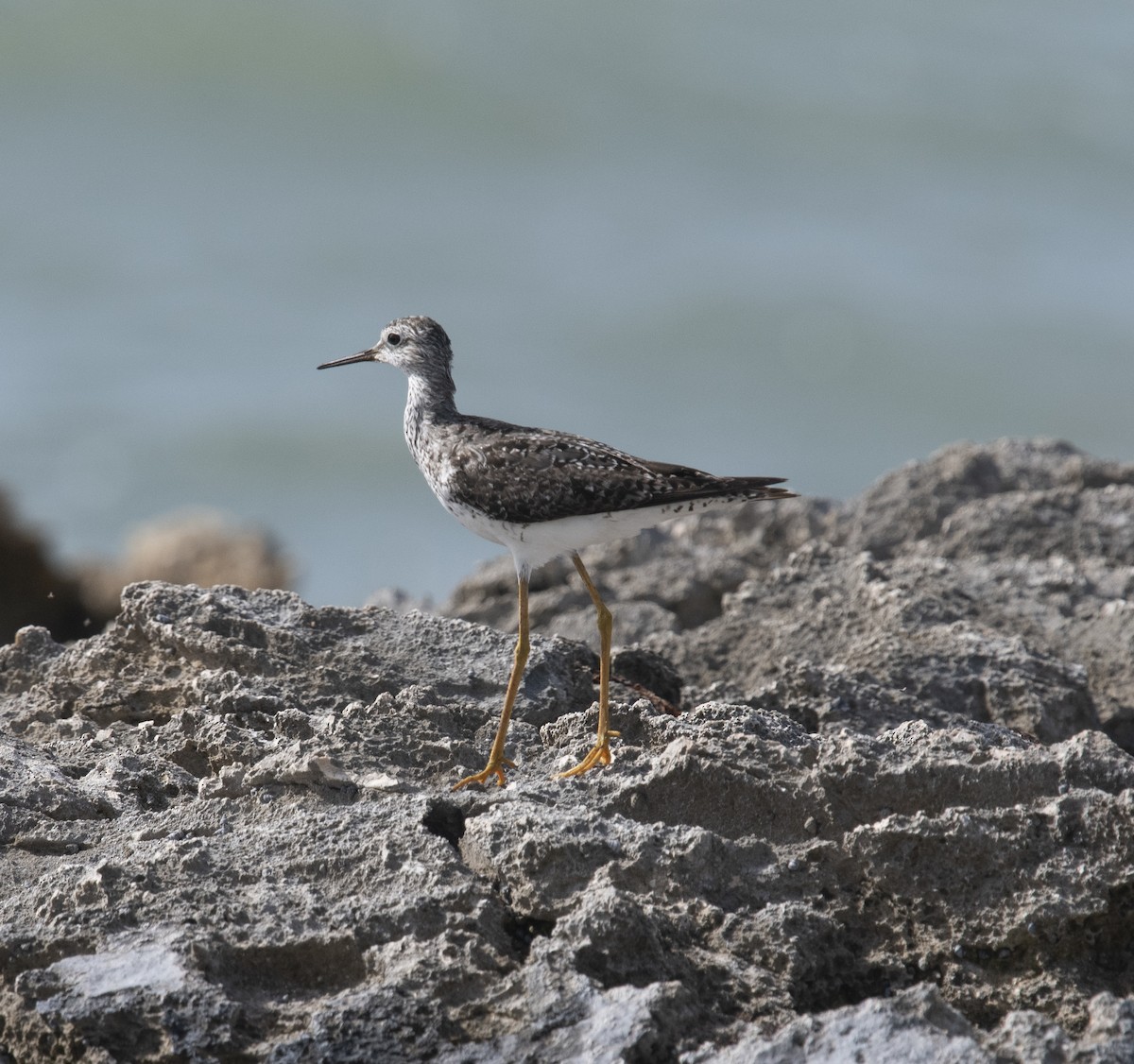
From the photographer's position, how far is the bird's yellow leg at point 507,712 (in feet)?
16.4

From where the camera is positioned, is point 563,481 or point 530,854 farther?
point 563,481

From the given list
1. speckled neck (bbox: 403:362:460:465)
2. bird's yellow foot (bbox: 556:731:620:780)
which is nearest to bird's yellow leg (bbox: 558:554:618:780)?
bird's yellow foot (bbox: 556:731:620:780)

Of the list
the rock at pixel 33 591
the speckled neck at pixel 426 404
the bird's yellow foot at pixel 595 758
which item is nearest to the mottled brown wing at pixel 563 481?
the speckled neck at pixel 426 404

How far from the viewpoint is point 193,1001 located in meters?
3.76

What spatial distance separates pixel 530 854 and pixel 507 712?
1.21 meters

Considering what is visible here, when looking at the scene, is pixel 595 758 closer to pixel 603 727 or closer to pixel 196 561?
pixel 603 727

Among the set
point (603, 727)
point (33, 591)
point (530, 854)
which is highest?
point (33, 591)

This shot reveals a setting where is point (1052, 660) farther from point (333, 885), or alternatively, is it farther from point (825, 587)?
point (333, 885)

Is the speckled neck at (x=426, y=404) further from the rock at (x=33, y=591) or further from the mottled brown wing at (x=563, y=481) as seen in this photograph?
the rock at (x=33, y=591)

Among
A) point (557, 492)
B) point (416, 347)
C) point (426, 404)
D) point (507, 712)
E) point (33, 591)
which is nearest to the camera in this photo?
point (507, 712)

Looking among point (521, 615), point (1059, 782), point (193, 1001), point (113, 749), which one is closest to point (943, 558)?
point (521, 615)

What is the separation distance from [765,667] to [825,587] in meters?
0.62

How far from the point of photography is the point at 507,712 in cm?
539

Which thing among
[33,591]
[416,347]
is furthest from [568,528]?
[33,591]
